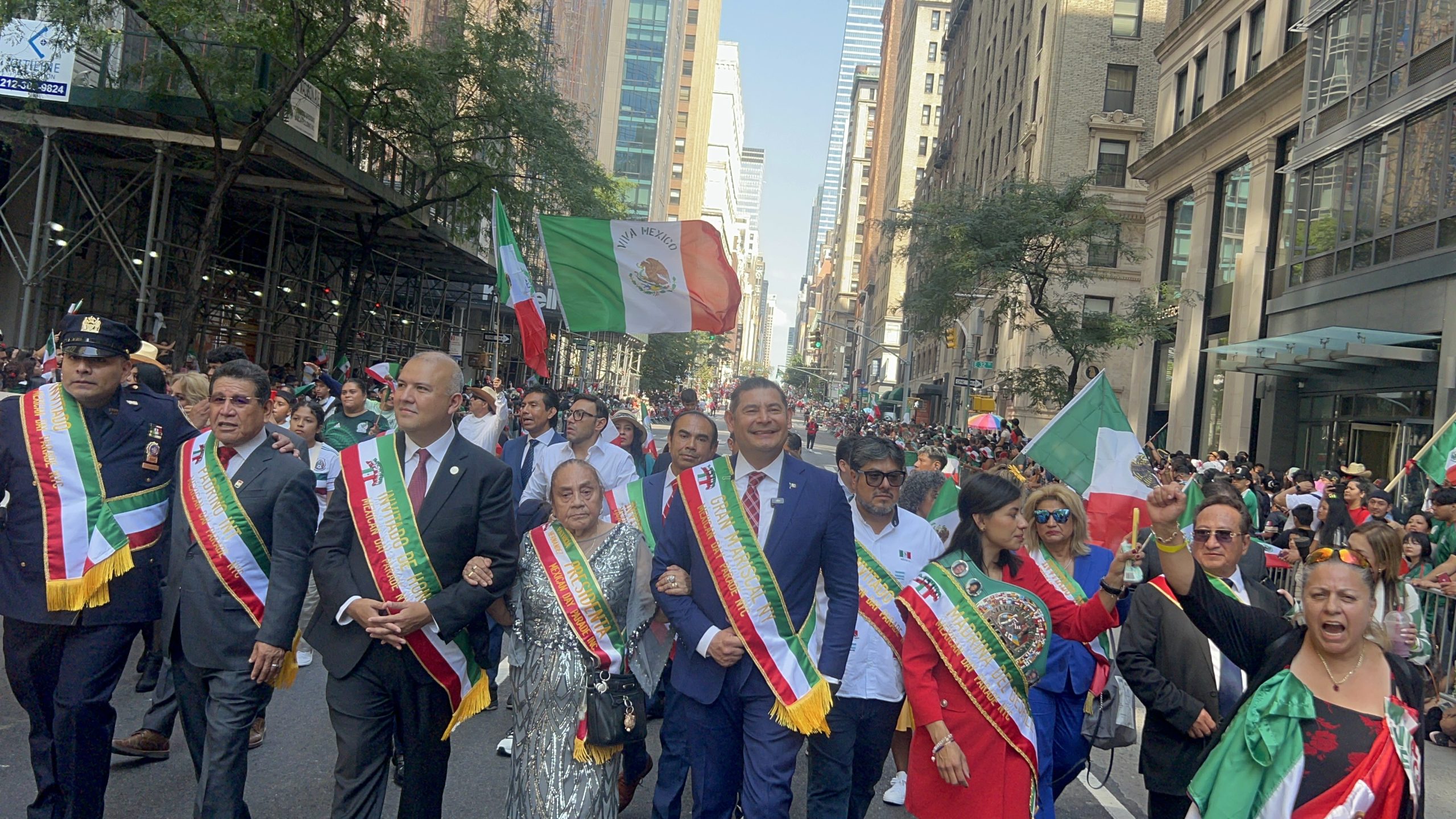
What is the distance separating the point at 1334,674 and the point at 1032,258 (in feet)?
80.8

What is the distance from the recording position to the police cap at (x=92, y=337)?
4.43m

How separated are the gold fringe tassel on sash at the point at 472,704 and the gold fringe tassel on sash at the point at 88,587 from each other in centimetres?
141

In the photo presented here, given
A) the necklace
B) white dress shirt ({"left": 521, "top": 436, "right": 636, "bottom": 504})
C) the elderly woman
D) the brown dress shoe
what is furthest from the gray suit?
the necklace

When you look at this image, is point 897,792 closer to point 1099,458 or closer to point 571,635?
point 1099,458

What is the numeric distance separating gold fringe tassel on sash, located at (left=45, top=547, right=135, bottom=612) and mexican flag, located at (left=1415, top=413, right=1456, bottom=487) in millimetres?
8946

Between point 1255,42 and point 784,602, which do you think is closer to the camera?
point 784,602

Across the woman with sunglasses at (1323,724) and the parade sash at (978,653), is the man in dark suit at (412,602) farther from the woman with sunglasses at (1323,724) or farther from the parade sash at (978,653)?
the woman with sunglasses at (1323,724)

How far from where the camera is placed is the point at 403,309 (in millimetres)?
35438

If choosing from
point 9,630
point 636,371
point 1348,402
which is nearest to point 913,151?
point 636,371

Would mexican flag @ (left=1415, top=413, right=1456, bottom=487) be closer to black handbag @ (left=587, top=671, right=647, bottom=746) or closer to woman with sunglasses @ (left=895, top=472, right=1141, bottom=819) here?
woman with sunglasses @ (left=895, top=472, right=1141, bottom=819)

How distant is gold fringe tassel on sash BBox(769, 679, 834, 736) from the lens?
396 centimetres

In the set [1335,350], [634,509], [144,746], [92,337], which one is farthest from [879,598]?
[1335,350]

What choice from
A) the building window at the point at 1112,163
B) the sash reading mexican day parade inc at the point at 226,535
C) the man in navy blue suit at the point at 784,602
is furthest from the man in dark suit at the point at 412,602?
the building window at the point at 1112,163

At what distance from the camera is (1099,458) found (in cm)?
560
